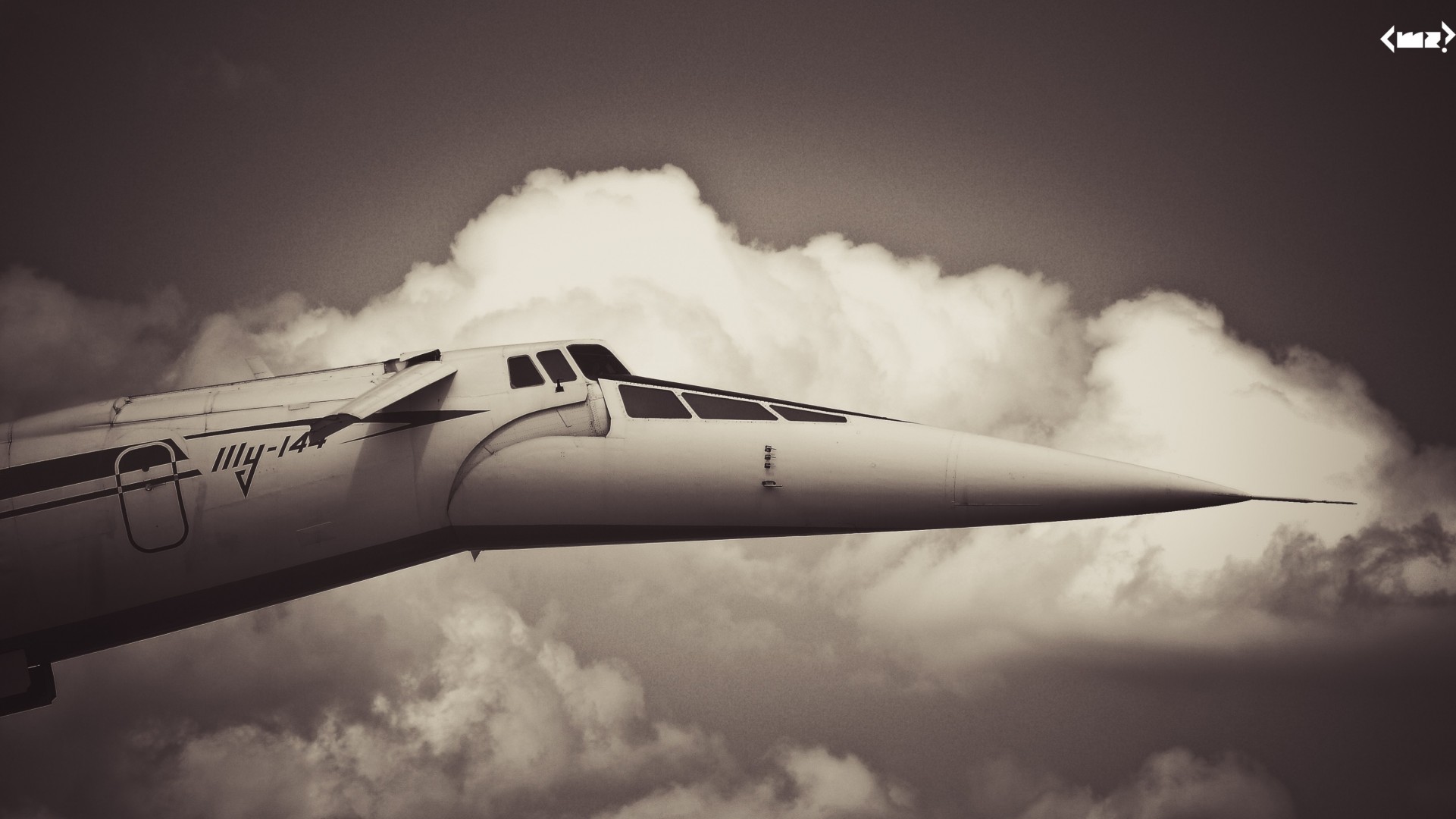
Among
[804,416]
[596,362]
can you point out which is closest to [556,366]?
[596,362]

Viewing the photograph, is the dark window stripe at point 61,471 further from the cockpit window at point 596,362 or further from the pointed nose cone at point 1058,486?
the pointed nose cone at point 1058,486

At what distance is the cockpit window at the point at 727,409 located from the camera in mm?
16484

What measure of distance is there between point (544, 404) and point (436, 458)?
5.19 ft

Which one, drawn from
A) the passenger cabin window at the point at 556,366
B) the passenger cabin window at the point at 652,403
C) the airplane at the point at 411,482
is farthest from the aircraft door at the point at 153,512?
the passenger cabin window at the point at 652,403

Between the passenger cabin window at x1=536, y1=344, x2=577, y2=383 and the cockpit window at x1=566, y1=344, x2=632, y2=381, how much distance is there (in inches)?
5.7

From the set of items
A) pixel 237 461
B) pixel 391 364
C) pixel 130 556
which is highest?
pixel 391 364

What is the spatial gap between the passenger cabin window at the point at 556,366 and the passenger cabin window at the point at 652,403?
0.75m

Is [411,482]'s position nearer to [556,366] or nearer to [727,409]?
[556,366]

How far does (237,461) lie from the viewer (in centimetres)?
1623

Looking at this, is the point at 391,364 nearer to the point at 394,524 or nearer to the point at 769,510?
the point at 394,524

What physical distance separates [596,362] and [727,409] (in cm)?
207

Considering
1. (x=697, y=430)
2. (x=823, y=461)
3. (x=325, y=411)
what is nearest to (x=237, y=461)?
(x=325, y=411)

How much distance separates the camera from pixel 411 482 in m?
16.4

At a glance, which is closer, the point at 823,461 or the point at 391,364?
the point at 823,461
